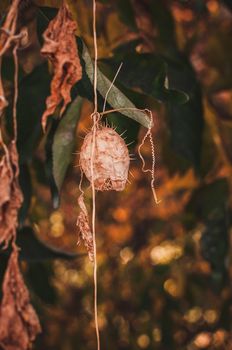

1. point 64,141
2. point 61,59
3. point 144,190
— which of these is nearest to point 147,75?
point 64,141

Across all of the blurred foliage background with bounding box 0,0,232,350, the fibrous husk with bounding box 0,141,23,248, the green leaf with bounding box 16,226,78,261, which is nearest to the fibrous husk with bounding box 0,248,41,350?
the fibrous husk with bounding box 0,141,23,248

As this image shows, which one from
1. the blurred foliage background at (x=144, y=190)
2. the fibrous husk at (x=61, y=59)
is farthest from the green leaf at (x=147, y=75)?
the fibrous husk at (x=61, y=59)

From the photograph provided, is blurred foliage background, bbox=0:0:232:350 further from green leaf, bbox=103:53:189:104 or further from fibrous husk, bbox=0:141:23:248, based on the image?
fibrous husk, bbox=0:141:23:248

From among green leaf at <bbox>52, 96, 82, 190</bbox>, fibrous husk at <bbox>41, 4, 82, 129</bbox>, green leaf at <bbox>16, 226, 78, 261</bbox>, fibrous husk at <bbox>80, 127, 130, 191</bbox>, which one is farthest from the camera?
green leaf at <bbox>16, 226, 78, 261</bbox>

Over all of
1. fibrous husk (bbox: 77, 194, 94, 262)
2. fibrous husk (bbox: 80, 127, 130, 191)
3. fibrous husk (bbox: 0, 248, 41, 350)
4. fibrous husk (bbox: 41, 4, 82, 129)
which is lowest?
fibrous husk (bbox: 0, 248, 41, 350)

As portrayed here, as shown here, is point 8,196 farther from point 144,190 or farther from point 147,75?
point 144,190

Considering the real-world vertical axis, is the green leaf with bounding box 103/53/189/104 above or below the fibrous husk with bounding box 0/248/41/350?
above
